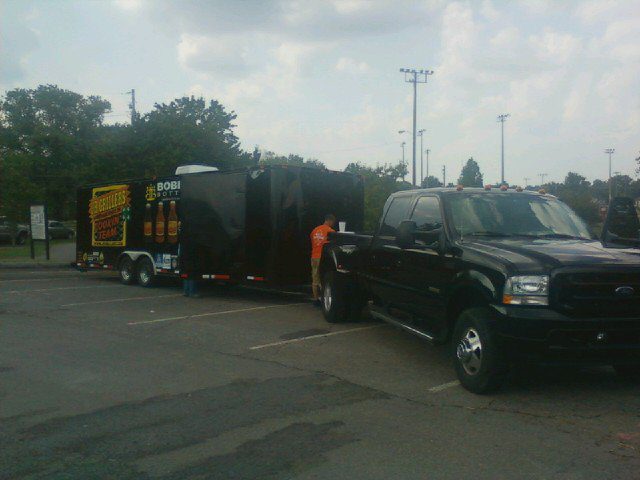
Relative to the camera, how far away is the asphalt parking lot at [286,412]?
4.56m

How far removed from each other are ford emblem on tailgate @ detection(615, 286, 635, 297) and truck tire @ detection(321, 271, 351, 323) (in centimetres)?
515

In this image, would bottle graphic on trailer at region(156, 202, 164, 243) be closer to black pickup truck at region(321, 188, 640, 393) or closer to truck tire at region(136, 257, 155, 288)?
truck tire at region(136, 257, 155, 288)

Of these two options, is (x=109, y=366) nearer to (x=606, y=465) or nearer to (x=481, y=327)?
(x=481, y=327)

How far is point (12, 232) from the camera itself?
37.2m

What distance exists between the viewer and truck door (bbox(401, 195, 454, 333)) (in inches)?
275

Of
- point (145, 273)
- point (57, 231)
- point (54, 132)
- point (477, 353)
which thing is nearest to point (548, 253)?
point (477, 353)

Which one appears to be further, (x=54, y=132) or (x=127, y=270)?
(x=54, y=132)

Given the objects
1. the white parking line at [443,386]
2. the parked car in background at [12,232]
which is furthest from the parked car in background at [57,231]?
the white parking line at [443,386]

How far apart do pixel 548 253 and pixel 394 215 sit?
2.99m

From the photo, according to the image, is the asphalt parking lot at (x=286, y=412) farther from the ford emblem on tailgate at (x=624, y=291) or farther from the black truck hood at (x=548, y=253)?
the black truck hood at (x=548, y=253)

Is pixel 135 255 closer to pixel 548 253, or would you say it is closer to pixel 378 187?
pixel 548 253

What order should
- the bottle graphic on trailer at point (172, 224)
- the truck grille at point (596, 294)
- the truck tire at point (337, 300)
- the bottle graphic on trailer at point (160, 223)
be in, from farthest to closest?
the bottle graphic on trailer at point (160, 223) → the bottle graphic on trailer at point (172, 224) → the truck tire at point (337, 300) → the truck grille at point (596, 294)

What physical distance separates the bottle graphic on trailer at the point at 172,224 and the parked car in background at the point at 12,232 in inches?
965

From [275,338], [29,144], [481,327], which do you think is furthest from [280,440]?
[29,144]
